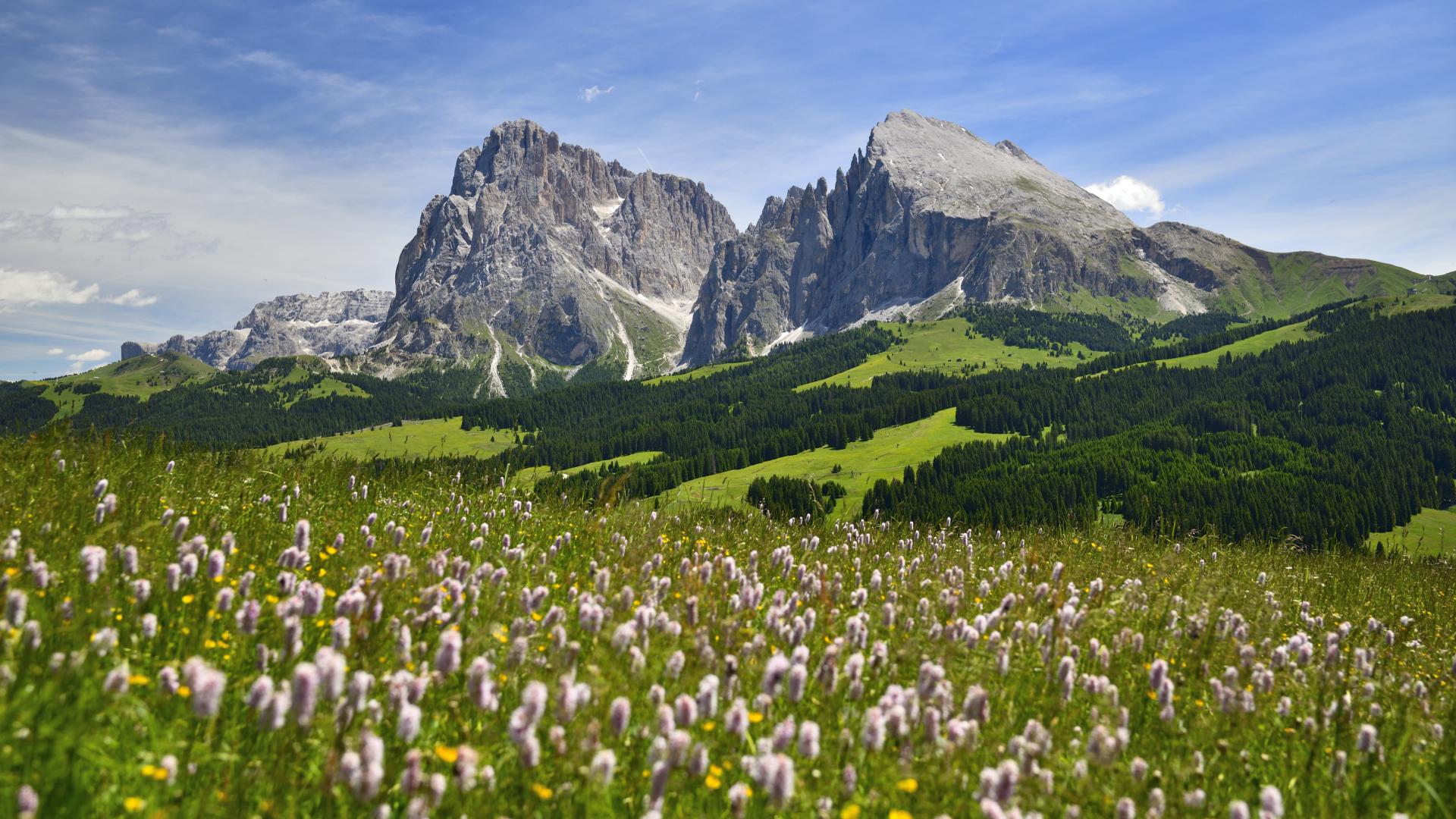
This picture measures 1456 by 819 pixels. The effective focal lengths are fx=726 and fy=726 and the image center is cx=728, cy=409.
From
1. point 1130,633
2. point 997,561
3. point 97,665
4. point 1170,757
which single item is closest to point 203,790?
point 97,665

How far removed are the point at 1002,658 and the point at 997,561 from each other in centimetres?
804

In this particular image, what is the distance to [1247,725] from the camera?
6.87 m

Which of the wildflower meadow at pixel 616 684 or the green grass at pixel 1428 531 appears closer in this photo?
the wildflower meadow at pixel 616 684

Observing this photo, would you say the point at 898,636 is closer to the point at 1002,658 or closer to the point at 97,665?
the point at 1002,658

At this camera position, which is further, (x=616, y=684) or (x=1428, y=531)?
(x=1428, y=531)

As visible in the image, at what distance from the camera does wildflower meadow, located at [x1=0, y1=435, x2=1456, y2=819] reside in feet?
13.9

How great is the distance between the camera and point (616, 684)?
5.47 m

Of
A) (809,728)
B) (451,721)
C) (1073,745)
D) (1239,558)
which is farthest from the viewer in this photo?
(1239,558)

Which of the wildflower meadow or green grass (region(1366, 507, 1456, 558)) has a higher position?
the wildflower meadow

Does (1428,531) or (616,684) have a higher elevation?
(616,684)

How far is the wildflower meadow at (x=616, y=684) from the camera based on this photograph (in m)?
4.22

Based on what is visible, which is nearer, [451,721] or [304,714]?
[304,714]

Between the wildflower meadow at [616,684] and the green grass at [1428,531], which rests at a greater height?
the wildflower meadow at [616,684]

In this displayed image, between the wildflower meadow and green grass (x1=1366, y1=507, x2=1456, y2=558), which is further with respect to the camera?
green grass (x1=1366, y1=507, x2=1456, y2=558)
